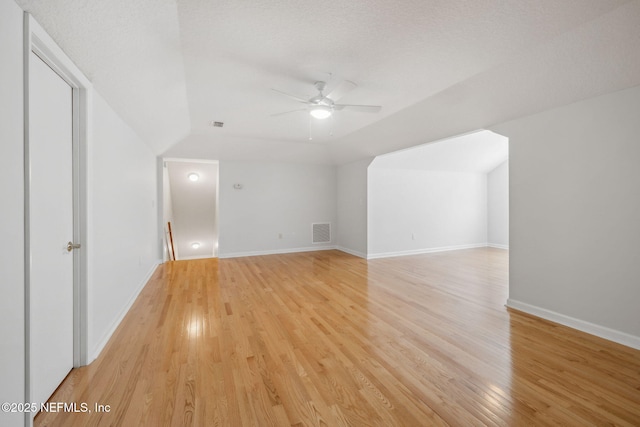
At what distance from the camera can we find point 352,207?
21.6 feet

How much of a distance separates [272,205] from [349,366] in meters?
5.05

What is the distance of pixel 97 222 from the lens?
2.29 metres

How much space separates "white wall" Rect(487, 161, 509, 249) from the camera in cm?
701

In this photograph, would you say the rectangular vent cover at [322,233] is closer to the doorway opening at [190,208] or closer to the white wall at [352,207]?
the white wall at [352,207]

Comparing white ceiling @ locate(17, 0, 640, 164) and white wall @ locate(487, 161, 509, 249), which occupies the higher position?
white ceiling @ locate(17, 0, 640, 164)

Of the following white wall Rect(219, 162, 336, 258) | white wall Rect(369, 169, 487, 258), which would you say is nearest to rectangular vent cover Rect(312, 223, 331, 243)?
white wall Rect(219, 162, 336, 258)

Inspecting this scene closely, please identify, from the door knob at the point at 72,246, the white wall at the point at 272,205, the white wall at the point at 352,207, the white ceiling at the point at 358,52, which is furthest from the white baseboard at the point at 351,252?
the door knob at the point at 72,246

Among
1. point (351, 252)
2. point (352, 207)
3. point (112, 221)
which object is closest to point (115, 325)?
point (112, 221)

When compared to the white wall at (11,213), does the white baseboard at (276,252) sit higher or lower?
lower

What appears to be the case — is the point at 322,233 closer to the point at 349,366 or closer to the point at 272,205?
the point at 272,205

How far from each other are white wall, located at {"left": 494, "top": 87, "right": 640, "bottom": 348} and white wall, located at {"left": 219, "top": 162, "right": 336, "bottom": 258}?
4530 millimetres

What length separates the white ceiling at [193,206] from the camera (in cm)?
725

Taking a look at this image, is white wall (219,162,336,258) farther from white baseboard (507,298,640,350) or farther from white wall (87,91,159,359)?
white baseboard (507,298,640,350)

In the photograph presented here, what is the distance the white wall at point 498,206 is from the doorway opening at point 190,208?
730cm
